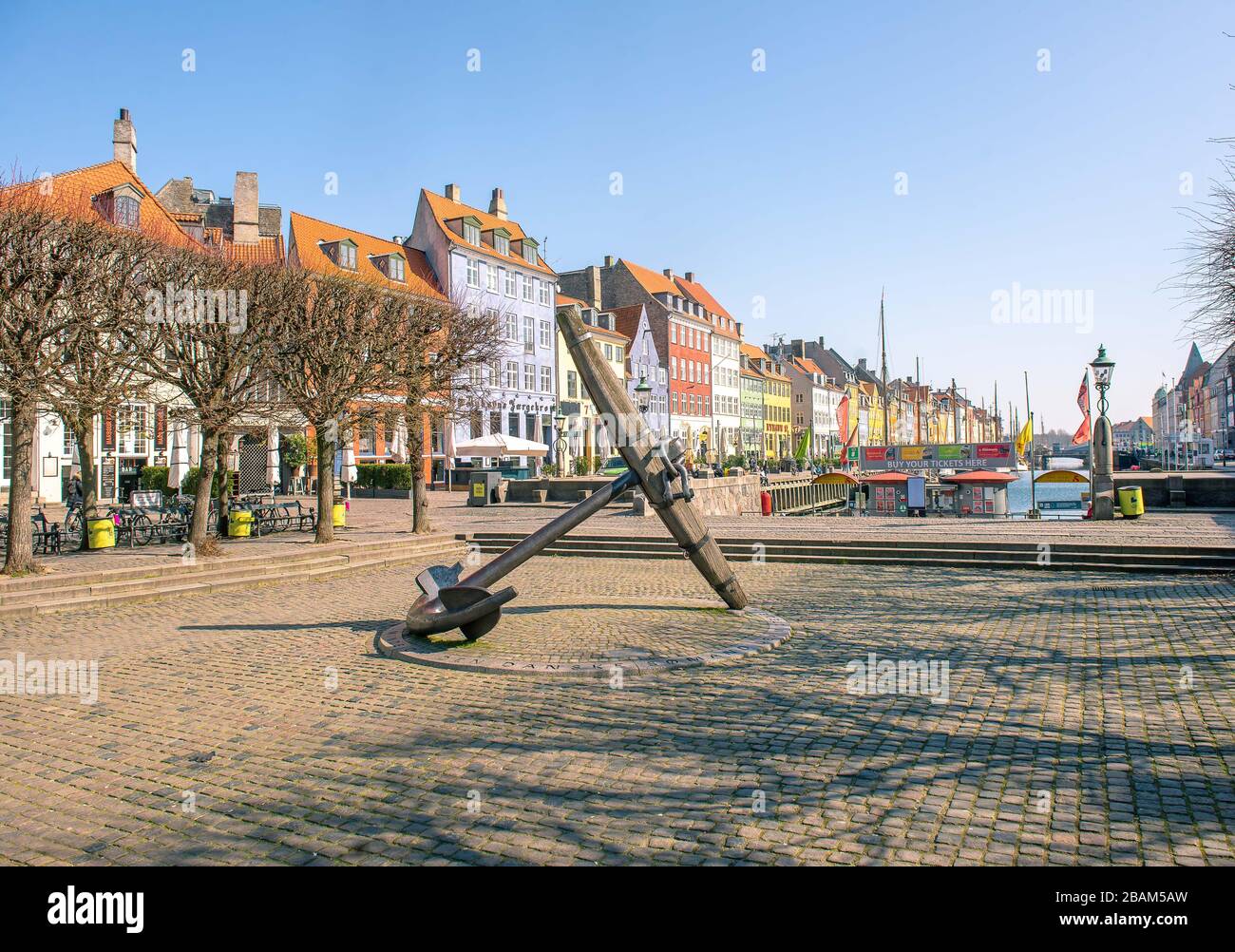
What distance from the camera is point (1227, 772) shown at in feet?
16.2

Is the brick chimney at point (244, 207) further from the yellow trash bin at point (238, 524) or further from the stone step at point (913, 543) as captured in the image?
the stone step at point (913, 543)

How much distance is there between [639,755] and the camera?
5.41m

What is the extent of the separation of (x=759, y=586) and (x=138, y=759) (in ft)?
32.3

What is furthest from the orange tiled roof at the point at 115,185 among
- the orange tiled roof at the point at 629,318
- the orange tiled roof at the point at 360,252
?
the orange tiled roof at the point at 629,318

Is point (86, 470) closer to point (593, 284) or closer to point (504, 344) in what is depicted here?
point (504, 344)

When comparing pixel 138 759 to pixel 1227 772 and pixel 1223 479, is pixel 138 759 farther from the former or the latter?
pixel 1223 479

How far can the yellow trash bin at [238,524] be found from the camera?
19.7m

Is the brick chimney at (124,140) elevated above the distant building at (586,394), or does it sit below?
above

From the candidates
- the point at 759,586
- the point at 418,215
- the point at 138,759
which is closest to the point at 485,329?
the point at 759,586

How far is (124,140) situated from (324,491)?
3437 cm

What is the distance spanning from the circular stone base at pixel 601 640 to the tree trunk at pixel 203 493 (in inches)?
299

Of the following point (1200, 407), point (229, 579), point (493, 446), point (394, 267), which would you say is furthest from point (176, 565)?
point (1200, 407)

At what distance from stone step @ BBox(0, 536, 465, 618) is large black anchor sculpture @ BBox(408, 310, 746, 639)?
614 centimetres

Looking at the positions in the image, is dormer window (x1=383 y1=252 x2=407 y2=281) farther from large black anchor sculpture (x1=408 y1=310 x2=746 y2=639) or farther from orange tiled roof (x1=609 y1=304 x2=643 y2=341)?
large black anchor sculpture (x1=408 y1=310 x2=746 y2=639)
